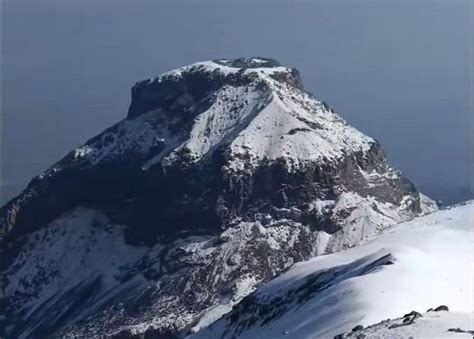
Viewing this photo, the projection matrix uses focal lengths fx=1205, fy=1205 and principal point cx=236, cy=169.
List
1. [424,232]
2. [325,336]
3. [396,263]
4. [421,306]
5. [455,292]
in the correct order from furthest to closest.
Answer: [424,232] → [396,263] → [455,292] → [421,306] → [325,336]

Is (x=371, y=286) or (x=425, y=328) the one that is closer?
(x=425, y=328)

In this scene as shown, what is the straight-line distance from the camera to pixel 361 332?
87.2 metres

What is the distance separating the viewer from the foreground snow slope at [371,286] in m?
110

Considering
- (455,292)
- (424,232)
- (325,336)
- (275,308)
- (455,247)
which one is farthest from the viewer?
(424,232)

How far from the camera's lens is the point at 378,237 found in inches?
6713

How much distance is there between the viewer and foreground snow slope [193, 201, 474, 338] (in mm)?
109938

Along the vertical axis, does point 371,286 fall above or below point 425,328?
above

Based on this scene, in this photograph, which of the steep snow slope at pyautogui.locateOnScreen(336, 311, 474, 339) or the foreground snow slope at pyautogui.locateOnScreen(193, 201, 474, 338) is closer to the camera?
the steep snow slope at pyautogui.locateOnScreen(336, 311, 474, 339)

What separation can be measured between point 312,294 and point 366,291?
836 inches

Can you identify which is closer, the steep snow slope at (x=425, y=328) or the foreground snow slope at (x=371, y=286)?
the steep snow slope at (x=425, y=328)

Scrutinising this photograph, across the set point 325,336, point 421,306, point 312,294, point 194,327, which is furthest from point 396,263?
point 194,327

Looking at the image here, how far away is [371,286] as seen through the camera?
117 m

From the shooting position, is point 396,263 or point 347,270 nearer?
point 396,263

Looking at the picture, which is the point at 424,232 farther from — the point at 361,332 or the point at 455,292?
the point at 361,332
